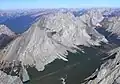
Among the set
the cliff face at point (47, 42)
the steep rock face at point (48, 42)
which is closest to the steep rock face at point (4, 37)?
the cliff face at point (47, 42)

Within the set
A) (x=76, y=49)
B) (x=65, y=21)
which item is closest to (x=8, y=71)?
(x=76, y=49)

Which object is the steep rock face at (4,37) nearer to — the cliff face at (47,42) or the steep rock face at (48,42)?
the cliff face at (47,42)

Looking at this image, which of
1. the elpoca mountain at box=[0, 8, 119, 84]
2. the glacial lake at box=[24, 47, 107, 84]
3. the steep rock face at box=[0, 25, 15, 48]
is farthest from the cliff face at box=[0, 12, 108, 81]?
the steep rock face at box=[0, 25, 15, 48]

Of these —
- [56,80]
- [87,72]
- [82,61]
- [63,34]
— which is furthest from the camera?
[63,34]

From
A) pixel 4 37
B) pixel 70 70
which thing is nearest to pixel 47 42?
pixel 70 70

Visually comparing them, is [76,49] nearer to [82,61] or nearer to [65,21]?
[82,61]

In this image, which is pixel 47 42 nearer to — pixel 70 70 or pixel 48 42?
pixel 48 42

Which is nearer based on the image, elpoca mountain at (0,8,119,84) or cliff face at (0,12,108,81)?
elpoca mountain at (0,8,119,84)

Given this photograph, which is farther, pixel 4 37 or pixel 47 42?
pixel 4 37

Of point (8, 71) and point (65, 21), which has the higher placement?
point (65, 21)

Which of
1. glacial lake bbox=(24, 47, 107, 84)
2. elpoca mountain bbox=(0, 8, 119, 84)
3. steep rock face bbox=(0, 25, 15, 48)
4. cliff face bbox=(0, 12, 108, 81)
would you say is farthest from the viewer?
steep rock face bbox=(0, 25, 15, 48)

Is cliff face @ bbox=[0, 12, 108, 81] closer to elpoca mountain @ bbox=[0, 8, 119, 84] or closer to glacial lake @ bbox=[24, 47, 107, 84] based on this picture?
elpoca mountain @ bbox=[0, 8, 119, 84]
